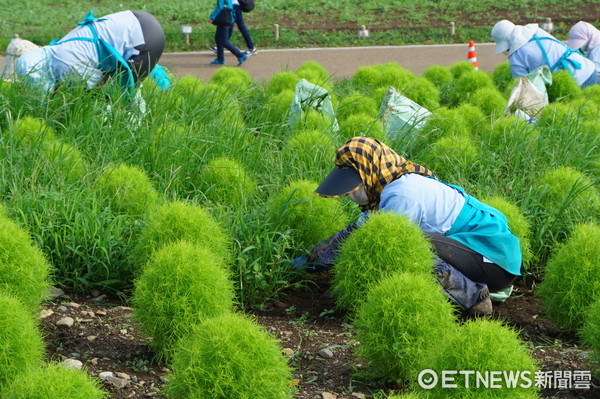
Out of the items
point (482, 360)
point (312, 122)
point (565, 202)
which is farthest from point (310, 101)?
point (482, 360)

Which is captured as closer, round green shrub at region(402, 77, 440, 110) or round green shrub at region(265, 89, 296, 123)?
round green shrub at region(265, 89, 296, 123)

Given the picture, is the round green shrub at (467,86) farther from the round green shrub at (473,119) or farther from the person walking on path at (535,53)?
the round green shrub at (473,119)

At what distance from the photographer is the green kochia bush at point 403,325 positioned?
330 cm


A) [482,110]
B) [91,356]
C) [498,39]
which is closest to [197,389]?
[91,356]

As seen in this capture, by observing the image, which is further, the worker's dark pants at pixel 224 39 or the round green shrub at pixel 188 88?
the worker's dark pants at pixel 224 39

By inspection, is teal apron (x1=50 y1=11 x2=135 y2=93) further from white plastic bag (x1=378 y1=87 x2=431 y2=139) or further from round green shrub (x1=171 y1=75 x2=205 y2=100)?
white plastic bag (x1=378 y1=87 x2=431 y2=139)

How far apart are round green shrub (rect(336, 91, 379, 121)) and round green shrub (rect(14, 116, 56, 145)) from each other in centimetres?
249

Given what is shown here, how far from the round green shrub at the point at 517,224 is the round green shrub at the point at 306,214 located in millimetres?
919

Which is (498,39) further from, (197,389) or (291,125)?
(197,389)

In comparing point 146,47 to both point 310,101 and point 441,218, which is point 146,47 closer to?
point 310,101

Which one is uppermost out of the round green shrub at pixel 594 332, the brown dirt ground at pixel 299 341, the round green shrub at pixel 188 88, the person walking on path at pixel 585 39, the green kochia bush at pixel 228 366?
the person walking on path at pixel 585 39

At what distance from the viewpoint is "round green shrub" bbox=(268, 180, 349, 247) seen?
467cm

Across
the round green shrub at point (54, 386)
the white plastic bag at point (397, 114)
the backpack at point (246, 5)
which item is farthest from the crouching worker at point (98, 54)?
the backpack at point (246, 5)

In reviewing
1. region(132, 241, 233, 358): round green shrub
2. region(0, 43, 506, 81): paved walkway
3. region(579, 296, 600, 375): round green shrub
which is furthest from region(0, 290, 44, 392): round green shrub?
region(0, 43, 506, 81): paved walkway
